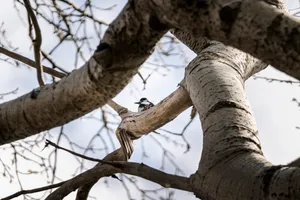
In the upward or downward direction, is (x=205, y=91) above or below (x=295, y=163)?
above

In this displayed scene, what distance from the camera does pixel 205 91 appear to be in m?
1.63

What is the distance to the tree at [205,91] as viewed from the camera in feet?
2.59

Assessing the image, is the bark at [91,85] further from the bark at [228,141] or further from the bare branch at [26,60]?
the bare branch at [26,60]

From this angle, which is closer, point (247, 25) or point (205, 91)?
point (247, 25)

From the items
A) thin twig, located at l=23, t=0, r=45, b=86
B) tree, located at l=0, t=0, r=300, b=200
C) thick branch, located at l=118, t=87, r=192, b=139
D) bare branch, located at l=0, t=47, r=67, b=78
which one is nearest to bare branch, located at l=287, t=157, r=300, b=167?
tree, located at l=0, t=0, r=300, b=200

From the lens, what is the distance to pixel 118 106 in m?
2.74

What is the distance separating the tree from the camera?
2.59 feet

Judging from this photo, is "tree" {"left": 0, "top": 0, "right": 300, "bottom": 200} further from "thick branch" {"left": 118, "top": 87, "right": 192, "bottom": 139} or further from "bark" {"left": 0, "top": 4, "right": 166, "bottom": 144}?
"thick branch" {"left": 118, "top": 87, "right": 192, "bottom": 139}

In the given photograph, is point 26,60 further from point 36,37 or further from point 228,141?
point 228,141

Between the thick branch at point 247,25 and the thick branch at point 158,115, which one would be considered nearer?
the thick branch at point 247,25

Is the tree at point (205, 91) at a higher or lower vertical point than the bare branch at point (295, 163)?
higher

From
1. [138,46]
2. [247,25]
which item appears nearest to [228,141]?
[138,46]

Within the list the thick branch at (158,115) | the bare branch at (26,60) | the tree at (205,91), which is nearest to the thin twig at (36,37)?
the tree at (205,91)

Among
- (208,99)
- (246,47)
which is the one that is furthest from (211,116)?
(246,47)
